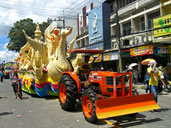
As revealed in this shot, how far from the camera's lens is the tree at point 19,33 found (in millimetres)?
39031

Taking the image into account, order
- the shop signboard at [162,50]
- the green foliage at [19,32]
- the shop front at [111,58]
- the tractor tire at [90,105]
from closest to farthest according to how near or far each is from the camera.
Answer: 1. the tractor tire at [90,105]
2. the shop signboard at [162,50]
3. the shop front at [111,58]
4. the green foliage at [19,32]

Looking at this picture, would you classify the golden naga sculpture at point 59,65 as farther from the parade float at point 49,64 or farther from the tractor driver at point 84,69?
the tractor driver at point 84,69

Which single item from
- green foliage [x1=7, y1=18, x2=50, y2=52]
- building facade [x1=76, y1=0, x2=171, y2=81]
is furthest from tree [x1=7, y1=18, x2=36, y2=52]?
building facade [x1=76, y1=0, x2=171, y2=81]

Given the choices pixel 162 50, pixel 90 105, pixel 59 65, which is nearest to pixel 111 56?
pixel 162 50

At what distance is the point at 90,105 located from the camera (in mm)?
5117

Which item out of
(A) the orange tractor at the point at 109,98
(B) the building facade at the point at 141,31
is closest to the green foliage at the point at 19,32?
(B) the building facade at the point at 141,31

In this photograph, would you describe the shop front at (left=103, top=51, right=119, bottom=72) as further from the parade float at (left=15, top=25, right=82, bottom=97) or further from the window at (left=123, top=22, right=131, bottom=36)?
the parade float at (left=15, top=25, right=82, bottom=97)

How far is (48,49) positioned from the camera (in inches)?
411

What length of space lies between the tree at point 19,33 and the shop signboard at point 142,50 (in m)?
27.6

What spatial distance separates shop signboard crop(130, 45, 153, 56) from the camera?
14.9m

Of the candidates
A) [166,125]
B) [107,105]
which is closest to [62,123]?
[107,105]

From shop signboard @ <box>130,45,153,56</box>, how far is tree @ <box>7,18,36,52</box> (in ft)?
90.6

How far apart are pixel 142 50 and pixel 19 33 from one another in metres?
30.7

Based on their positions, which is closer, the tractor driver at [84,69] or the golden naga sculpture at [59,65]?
the tractor driver at [84,69]
